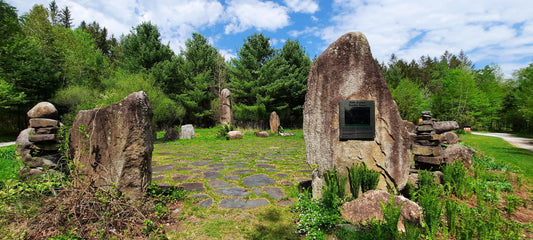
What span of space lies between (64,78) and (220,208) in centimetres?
2635

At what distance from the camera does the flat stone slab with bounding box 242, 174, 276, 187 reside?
475 centimetres

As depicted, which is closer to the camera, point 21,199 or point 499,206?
point 21,199

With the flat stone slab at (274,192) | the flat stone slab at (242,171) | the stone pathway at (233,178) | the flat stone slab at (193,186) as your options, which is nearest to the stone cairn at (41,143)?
the stone pathway at (233,178)

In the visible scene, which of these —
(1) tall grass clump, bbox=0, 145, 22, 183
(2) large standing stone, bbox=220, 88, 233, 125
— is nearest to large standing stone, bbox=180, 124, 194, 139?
(2) large standing stone, bbox=220, 88, 233, 125

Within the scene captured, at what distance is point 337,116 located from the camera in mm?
3713

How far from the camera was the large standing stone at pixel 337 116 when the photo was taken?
3.68 m

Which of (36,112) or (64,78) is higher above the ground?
(64,78)

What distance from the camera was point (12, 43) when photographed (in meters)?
16.0

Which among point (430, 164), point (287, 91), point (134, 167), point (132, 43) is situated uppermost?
point (132, 43)

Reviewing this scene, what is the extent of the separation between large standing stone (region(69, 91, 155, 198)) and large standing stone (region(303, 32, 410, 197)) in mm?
2681

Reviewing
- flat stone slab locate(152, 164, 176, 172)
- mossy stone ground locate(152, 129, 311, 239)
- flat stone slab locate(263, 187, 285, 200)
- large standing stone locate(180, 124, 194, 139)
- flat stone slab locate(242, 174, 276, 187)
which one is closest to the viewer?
mossy stone ground locate(152, 129, 311, 239)

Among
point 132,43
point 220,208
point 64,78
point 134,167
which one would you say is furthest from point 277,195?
point 64,78

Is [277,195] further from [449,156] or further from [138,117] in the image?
[449,156]

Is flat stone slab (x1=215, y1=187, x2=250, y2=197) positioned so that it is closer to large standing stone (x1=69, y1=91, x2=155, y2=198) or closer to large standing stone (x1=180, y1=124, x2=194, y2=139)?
large standing stone (x1=69, y1=91, x2=155, y2=198)
